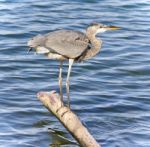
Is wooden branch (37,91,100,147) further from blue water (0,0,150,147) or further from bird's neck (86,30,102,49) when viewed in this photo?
bird's neck (86,30,102,49)

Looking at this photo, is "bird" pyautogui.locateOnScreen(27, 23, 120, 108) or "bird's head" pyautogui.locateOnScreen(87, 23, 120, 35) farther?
"bird's head" pyautogui.locateOnScreen(87, 23, 120, 35)

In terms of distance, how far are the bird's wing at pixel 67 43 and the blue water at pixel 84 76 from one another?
148 cm

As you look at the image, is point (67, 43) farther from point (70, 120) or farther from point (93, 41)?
point (70, 120)

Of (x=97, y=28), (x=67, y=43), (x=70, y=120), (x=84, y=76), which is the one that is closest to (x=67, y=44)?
(x=67, y=43)

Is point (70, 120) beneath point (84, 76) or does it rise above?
beneath

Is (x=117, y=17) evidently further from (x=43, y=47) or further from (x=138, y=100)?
(x=43, y=47)

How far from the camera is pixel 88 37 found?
1097cm

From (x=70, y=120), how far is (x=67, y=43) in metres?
1.64

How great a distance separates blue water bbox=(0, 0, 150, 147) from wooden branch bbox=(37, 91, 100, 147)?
4.48ft

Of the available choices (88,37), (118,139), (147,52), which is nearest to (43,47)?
(88,37)

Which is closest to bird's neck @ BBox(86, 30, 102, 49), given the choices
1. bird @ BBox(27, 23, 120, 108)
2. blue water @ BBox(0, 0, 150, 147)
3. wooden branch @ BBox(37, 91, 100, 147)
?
bird @ BBox(27, 23, 120, 108)

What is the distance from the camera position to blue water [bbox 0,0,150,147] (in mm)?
11472

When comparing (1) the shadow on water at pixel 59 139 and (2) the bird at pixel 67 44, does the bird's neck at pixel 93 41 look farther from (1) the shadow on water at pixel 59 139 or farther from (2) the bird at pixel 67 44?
(1) the shadow on water at pixel 59 139

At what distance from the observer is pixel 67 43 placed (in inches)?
416
